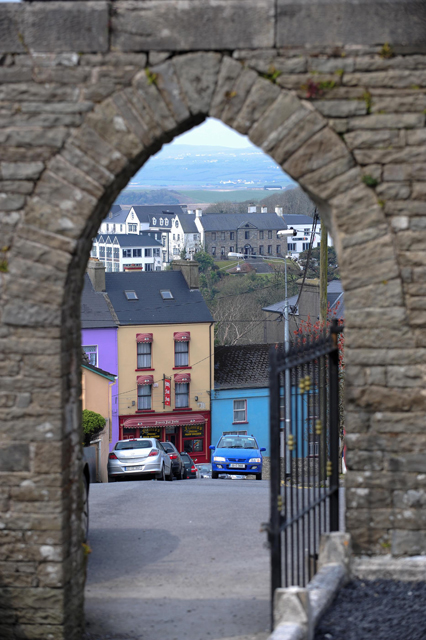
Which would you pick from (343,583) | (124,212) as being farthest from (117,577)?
(124,212)

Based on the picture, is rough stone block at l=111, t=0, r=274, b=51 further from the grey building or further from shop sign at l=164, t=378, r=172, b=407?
the grey building

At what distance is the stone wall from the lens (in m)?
5.70

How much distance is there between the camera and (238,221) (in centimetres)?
8894

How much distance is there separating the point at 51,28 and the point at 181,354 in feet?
95.2

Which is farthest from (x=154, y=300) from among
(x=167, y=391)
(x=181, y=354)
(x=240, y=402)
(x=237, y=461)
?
(x=237, y=461)

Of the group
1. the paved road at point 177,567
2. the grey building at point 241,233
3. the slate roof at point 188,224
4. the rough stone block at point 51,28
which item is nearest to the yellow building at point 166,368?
the paved road at point 177,567

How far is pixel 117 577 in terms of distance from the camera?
8.50 m

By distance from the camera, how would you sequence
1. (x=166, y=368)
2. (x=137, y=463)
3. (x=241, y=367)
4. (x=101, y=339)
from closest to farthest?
(x=137, y=463) < (x=101, y=339) < (x=166, y=368) < (x=241, y=367)

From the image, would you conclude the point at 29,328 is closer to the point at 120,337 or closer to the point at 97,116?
the point at 97,116

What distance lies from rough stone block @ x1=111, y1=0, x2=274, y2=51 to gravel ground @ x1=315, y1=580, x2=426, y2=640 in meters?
3.94

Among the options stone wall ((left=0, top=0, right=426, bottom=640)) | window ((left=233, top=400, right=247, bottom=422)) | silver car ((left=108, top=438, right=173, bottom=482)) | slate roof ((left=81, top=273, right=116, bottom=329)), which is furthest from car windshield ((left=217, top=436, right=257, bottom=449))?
stone wall ((left=0, top=0, right=426, bottom=640))

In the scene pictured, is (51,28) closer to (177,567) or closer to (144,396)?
(177,567)

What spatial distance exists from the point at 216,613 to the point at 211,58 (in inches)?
188

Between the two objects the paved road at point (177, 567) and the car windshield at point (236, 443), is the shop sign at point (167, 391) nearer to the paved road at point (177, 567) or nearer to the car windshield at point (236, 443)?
the car windshield at point (236, 443)
